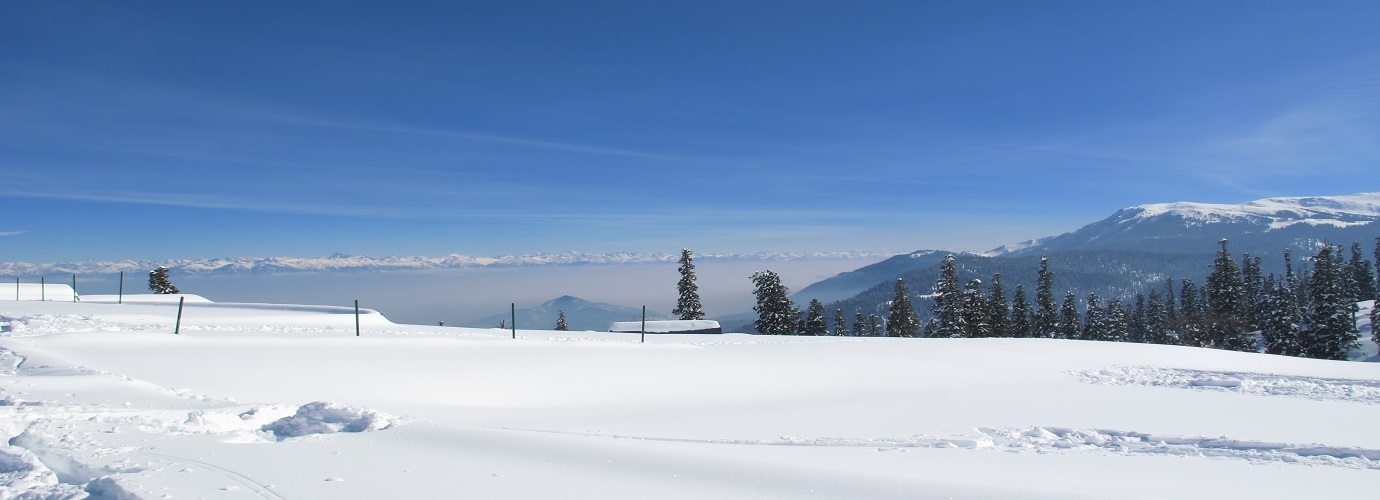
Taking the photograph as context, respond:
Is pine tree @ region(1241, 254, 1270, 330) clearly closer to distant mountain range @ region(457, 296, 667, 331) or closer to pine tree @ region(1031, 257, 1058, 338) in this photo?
pine tree @ region(1031, 257, 1058, 338)

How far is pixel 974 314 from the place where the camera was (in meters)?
52.5

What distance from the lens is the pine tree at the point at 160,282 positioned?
58750 mm

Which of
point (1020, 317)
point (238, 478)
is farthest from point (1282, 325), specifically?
point (238, 478)

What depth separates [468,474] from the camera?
5762mm

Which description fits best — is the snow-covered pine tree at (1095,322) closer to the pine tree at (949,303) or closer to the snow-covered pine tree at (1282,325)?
the snow-covered pine tree at (1282,325)

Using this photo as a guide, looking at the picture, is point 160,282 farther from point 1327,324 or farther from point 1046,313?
point 1327,324

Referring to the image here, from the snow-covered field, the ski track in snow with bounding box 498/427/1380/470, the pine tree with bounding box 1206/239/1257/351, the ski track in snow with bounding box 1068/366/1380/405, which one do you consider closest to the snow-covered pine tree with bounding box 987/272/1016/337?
the pine tree with bounding box 1206/239/1257/351

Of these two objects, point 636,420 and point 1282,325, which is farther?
point 1282,325

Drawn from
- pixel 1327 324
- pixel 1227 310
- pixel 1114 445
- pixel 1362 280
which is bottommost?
pixel 1327 324

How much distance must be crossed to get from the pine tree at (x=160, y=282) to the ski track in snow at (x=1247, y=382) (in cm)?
7129

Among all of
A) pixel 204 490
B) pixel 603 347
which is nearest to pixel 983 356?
pixel 603 347

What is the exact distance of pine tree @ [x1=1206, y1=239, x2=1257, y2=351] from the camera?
5238 cm

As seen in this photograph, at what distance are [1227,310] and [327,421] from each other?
7083 cm

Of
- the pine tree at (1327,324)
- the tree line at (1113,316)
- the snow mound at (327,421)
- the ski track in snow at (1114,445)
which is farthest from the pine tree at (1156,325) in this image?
the snow mound at (327,421)
